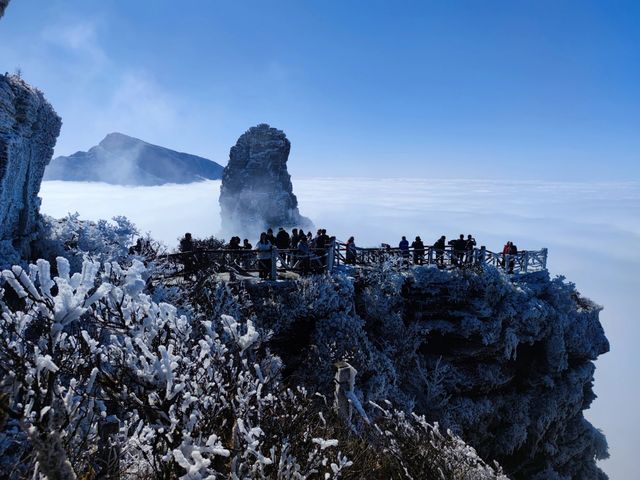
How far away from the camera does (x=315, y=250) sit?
1605 centimetres

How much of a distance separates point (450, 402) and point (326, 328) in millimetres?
7058

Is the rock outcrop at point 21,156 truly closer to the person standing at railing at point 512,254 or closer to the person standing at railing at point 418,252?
the person standing at railing at point 418,252

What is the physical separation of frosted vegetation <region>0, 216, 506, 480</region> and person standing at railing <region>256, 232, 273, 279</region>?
335 centimetres

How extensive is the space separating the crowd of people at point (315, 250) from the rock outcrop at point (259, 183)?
1953 inches

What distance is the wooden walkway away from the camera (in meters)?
14.4

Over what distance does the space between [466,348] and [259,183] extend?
54106mm

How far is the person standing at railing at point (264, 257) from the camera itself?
14.9m

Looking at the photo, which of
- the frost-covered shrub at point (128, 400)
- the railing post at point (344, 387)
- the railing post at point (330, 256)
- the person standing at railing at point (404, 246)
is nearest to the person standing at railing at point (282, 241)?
the railing post at point (330, 256)

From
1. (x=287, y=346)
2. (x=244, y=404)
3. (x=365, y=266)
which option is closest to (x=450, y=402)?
(x=365, y=266)

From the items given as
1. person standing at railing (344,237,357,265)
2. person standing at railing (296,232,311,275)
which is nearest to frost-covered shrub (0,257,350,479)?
person standing at railing (296,232,311,275)

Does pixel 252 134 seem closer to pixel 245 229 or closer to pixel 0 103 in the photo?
pixel 245 229

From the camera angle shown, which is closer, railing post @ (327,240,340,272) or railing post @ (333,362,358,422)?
railing post @ (333,362,358,422)

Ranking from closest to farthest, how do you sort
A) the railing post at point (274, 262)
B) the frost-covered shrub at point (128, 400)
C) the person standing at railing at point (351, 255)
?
the frost-covered shrub at point (128, 400) < the railing post at point (274, 262) < the person standing at railing at point (351, 255)

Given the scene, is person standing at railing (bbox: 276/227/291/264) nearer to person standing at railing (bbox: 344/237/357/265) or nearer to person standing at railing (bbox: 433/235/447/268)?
person standing at railing (bbox: 344/237/357/265)
